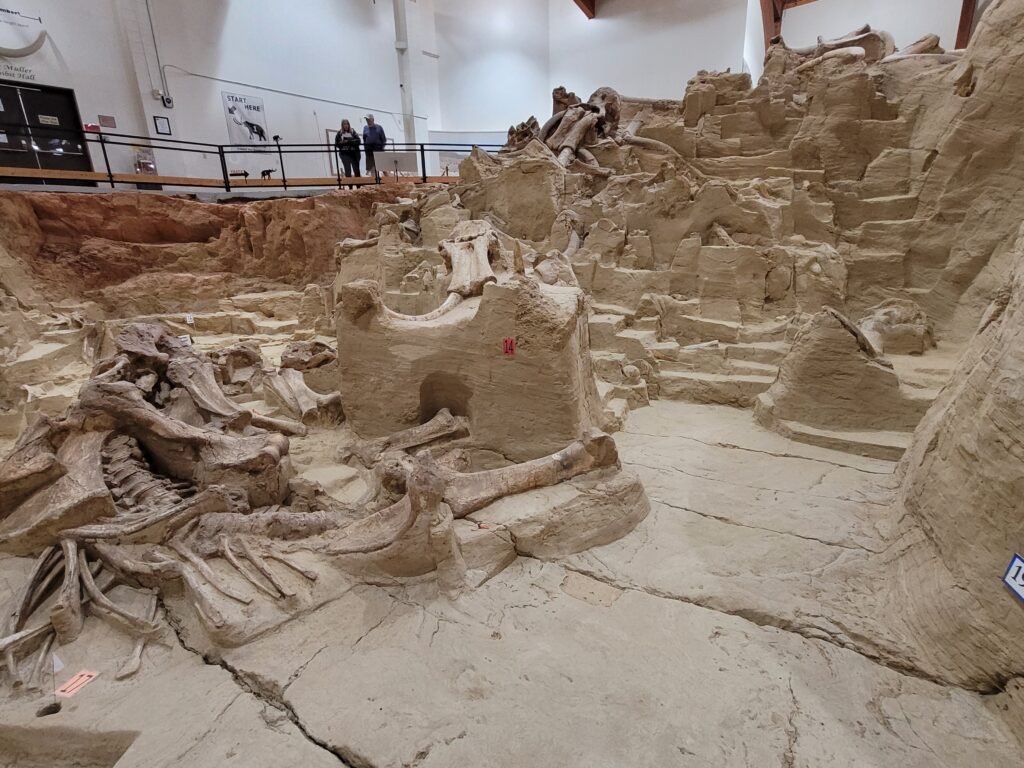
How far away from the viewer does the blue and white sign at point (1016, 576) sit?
199cm

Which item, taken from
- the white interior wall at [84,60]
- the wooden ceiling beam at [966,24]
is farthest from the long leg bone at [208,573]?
the wooden ceiling beam at [966,24]

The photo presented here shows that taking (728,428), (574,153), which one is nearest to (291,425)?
(728,428)

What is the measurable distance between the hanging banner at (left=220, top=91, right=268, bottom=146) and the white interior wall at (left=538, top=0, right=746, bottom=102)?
8328 mm

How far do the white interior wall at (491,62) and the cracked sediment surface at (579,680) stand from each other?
15367 millimetres

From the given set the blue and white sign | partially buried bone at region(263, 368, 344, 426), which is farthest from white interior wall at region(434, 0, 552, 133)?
the blue and white sign

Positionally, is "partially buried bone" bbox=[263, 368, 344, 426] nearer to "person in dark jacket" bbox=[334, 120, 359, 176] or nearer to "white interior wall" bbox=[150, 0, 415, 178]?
"person in dark jacket" bbox=[334, 120, 359, 176]

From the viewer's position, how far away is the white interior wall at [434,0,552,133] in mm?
14883

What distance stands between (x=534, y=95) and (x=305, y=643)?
16.5m

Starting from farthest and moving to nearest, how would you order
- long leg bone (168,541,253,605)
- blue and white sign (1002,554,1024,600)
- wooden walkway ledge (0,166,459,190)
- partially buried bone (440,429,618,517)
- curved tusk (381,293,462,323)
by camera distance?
Result: wooden walkway ledge (0,166,459,190) → curved tusk (381,293,462,323) → partially buried bone (440,429,618,517) → long leg bone (168,541,253,605) → blue and white sign (1002,554,1024,600)

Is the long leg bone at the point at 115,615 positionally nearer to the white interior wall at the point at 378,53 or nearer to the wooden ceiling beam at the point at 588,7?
the white interior wall at the point at 378,53

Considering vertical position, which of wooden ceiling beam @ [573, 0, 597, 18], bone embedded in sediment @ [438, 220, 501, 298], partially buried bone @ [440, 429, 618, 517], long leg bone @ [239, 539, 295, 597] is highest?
wooden ceiling beam @ [573, 0, 597, 18]

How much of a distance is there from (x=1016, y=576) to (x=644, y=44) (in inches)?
595

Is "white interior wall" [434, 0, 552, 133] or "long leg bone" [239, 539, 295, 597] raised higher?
"white interior wall" [434, 0, 552, 133]

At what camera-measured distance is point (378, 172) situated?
1247cm
